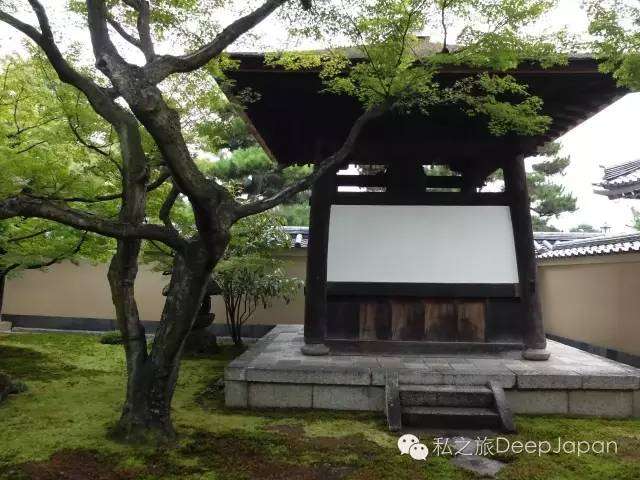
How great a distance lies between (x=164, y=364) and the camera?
207 inches

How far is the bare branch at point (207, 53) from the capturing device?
4535 millimetres

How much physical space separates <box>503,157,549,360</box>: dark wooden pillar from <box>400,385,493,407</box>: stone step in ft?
5.47

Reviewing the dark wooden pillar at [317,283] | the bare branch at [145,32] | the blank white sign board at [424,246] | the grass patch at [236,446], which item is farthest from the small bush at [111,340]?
the bare branch at [145,32]

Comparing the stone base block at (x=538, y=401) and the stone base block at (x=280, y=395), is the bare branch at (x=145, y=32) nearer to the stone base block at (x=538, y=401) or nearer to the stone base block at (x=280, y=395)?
the stone base block at (x=280, y=395)

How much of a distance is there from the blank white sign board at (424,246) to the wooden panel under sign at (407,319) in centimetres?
34

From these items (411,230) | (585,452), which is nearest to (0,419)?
(411,230)

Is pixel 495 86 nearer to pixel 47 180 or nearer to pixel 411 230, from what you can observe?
pixel 411 230

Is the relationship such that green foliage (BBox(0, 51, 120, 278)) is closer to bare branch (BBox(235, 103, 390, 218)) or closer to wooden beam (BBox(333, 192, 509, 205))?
bare branch (BBox(235, 103, 390, 218))

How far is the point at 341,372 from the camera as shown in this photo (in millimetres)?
6566

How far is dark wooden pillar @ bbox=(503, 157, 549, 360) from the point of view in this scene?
24.8ft

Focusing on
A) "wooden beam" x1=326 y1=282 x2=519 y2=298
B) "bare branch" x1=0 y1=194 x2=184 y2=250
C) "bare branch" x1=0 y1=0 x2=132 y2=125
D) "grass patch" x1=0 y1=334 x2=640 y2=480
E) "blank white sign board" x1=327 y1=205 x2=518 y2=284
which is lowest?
"grass patch" x1=0 y1=334 x2=640 y2=480

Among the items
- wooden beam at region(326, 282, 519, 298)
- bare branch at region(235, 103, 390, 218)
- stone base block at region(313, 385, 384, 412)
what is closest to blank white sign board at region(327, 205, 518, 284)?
wooden beam at region(326, 282, 519, 298)

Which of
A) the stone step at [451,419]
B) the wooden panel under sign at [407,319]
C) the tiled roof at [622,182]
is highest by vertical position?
the tiled roof at [622,182]

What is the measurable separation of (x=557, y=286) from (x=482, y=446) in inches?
369
